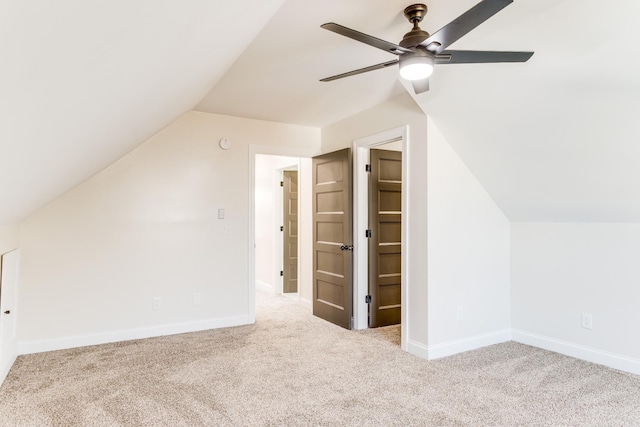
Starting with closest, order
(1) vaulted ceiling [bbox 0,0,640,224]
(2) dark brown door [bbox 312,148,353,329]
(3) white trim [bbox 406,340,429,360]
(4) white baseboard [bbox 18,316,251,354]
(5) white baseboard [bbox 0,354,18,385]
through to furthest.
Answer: (1) vaulted ceiling [bbox 0,0,640,224]
(5) white baseboard [bbox 0,354,18,385]
(3) white trim [bbox 406,340,429,360]
(4) white baseboard [bbox 18,316,251,354]
(2) dark brown door [bbox 312,148,353,329]

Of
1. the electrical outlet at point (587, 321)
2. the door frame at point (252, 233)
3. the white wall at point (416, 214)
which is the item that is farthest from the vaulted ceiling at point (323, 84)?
the electrical outlet at point (587, 321)

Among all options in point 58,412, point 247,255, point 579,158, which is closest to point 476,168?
point 579,158

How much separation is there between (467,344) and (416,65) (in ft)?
8.29

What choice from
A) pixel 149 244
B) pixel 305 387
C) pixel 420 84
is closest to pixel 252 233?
pixel 149 244

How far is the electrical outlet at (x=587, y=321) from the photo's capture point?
3.15 metres

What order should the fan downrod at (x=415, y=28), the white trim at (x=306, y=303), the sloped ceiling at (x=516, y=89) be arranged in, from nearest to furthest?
the fan downrod at (x=415, y=28), the sloped ceiling at (x=516, y=89), the white trim at (x=306, y=303)

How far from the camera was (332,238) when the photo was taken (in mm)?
4289

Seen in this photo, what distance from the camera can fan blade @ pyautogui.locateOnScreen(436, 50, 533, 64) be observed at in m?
1.88

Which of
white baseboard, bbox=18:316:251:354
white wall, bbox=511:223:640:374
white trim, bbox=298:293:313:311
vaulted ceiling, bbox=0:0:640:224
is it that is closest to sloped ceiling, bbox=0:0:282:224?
vaulted ceiling, bbox=0:0:640:224

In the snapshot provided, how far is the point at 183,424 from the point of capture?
2.12 m

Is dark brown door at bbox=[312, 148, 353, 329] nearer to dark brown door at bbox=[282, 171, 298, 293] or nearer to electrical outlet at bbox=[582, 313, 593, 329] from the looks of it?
dark brown door at bbox=[282, 171, 298, 293]

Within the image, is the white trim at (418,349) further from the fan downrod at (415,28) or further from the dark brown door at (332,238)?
the fan downrod at (415,28)

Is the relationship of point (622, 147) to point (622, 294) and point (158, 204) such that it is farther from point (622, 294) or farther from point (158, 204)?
point (158, 204)

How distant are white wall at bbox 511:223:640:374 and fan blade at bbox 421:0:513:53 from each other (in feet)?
7.61
